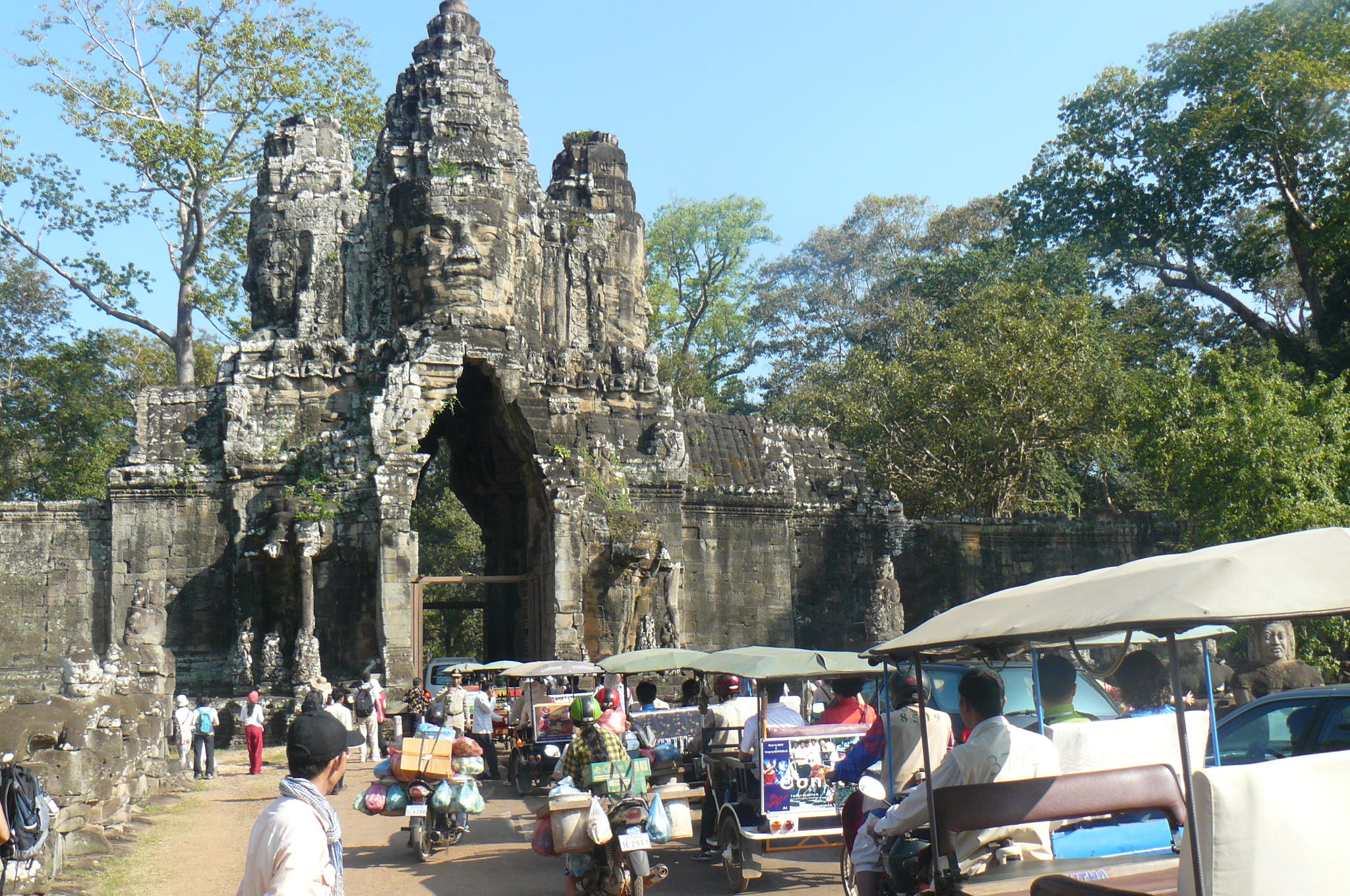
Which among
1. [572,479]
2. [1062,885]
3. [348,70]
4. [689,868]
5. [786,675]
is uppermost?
[348,70]

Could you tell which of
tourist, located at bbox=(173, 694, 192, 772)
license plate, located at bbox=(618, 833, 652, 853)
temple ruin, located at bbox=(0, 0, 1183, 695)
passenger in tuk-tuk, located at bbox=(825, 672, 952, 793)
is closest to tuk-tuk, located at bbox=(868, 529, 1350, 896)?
passenger in tuk-tuk, located at bbox=(825, 672, 952, 793)

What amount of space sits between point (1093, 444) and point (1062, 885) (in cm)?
2379

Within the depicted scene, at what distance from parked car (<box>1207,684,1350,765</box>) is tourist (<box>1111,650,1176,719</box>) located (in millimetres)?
2129

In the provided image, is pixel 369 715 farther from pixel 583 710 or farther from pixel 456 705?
pixel 583 710

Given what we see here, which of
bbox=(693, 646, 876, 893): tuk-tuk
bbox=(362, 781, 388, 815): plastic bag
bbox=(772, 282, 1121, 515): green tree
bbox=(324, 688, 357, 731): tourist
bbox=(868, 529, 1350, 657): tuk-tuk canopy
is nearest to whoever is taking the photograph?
bbox=(868, 529, 1350, 657): tuk-tuk canopy

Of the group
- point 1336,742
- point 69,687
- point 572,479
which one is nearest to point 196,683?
point 572,479

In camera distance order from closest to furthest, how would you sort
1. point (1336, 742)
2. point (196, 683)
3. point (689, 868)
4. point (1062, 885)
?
1. point (1062, 885)
2. point (1336, 742)
3. point (689, 868)
4. point (196, 683)

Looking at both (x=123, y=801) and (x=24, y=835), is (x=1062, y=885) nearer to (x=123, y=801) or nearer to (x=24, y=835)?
(x=24, y=835)

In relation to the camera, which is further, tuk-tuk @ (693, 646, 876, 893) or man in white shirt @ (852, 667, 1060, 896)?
tuk-tuk @ (693, 646, 876, 893)

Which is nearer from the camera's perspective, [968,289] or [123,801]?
[123,801]

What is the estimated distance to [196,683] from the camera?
1914 cm

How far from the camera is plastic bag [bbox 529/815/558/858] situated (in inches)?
301

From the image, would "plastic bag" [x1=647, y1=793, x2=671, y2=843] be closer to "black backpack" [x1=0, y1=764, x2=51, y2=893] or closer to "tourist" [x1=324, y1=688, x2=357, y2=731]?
"black backpack" [x1=0, y1=764, x2=51, y2=893]

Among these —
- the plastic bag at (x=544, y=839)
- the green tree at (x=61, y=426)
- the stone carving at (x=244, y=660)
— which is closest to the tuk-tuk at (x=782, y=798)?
the plastic bag at (x=544, y=839)
